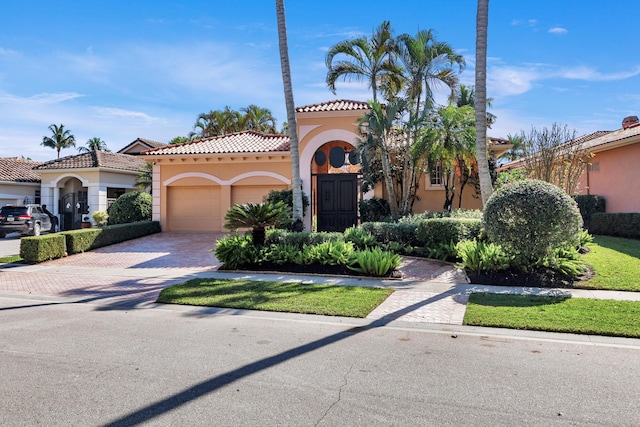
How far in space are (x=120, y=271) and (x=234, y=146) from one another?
32.9 ft

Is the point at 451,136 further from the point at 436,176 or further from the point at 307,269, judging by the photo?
the point at 307,269

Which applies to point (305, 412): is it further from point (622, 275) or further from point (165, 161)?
point (165, 161)

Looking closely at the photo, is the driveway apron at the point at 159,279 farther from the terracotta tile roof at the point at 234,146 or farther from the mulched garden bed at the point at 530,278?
the terracotta tile roof at the point at 234,146

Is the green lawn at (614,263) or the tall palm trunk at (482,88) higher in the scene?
the tall palm trunk at (482,88)

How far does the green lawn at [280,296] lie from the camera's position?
7.69 metres

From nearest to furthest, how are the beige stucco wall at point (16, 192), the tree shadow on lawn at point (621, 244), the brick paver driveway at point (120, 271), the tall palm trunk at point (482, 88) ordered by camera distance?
the brick paver driveway at point (120, 271) → the tall palm trunk at point (482, 88) → the tree shadow on lawn at point (621, 244) → the beige stucco wall at point (16, 192)

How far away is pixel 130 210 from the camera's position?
20844 mm

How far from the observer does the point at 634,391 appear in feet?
13.6

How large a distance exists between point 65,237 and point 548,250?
15.2 metres

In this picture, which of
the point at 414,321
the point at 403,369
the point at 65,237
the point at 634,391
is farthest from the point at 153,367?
the point at 65,237

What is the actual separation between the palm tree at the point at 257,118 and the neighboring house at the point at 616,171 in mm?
22943

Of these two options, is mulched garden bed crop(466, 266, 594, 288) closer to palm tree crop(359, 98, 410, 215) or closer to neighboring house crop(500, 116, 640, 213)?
palm tree crop(359, 98, 410, 215)

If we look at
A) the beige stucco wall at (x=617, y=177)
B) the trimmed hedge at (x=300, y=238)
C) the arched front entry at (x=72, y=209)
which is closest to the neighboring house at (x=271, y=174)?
the beige stucco wall at (x=617, y=177)

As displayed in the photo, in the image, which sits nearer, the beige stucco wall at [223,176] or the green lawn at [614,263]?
the green lawn at [614,263]
